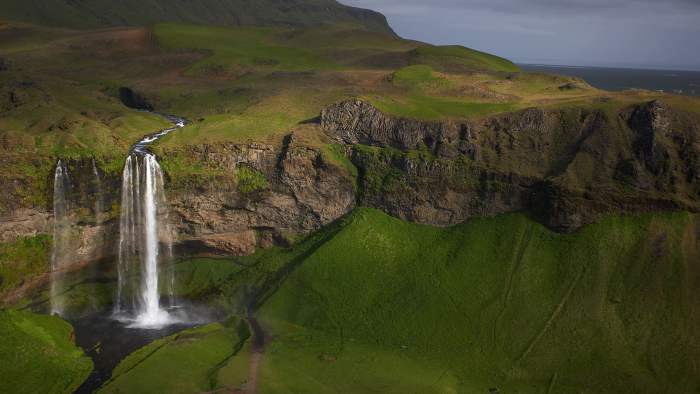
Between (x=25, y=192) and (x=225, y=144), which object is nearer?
(x=25, y=192)

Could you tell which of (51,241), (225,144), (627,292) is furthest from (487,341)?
(51,241)

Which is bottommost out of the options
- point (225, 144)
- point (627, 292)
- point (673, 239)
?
point (627, 292)

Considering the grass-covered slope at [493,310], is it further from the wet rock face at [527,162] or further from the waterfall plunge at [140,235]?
the waterfall plunge at [140,235]

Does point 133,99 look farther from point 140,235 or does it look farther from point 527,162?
point 527,162

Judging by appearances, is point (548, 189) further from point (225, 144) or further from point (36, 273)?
point (36, 273)

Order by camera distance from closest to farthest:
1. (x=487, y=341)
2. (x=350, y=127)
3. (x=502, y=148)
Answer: (x=487, y=341) → (x=502, y=148) → (x=350, y=127)

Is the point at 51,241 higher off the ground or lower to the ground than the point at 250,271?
higher
